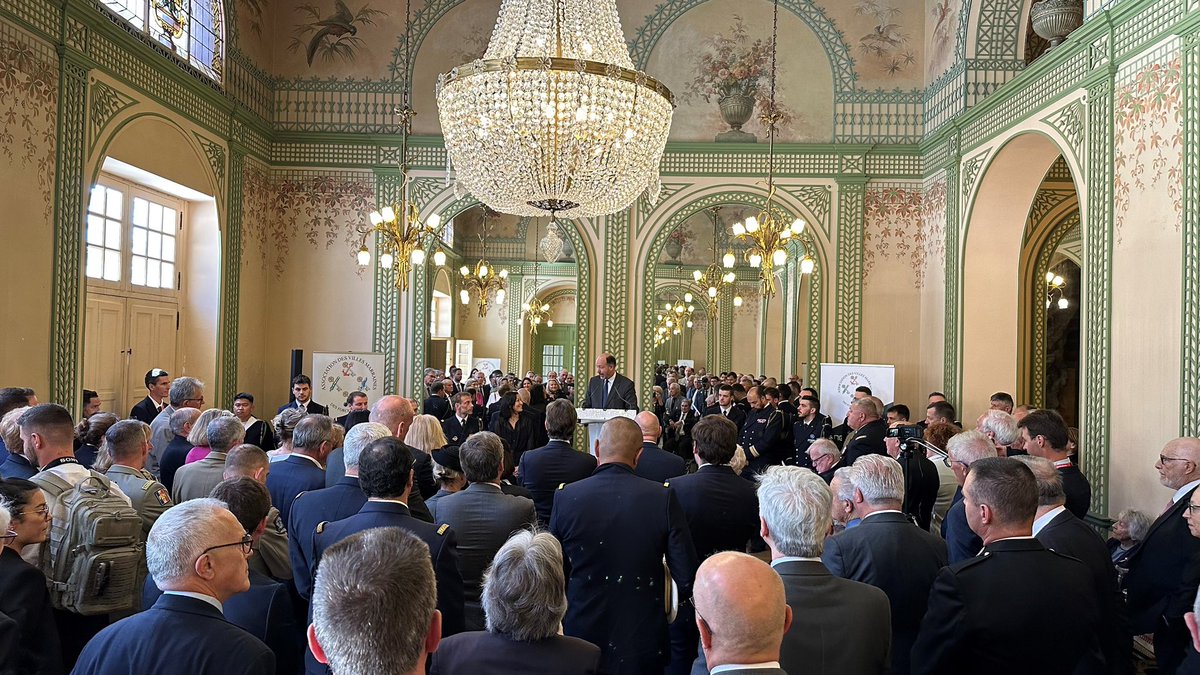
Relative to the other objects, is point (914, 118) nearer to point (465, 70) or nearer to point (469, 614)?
point (465, 70)

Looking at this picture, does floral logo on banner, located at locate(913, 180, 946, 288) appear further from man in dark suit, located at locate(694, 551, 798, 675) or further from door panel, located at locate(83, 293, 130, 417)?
man in dark suit, located at locate(694, 551, 798, 675)

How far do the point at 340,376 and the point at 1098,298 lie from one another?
914cm

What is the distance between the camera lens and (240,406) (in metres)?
7.59

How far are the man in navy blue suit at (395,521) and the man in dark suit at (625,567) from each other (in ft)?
2.09

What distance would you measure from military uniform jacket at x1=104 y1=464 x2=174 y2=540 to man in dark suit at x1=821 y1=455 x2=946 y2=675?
109 inches

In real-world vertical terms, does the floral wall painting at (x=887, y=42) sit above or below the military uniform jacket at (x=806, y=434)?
above

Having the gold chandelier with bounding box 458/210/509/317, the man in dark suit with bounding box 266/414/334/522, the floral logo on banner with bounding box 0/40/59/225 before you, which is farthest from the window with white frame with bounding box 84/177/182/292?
the gold chandelier with bounding box 458/210/509/317

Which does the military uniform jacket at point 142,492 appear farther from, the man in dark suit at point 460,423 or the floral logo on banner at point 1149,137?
the floral logo on banner at point 1149,137

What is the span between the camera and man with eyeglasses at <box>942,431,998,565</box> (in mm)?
3717

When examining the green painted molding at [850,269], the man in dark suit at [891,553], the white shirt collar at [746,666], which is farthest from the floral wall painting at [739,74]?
the white shirt collar at [746,666]

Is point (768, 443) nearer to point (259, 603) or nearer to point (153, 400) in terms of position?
point (153, 400)

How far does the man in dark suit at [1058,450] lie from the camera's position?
4.54 m

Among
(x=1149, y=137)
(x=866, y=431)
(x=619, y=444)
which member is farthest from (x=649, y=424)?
(x=1149, y=137)

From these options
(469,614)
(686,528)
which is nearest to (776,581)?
(686,528)
